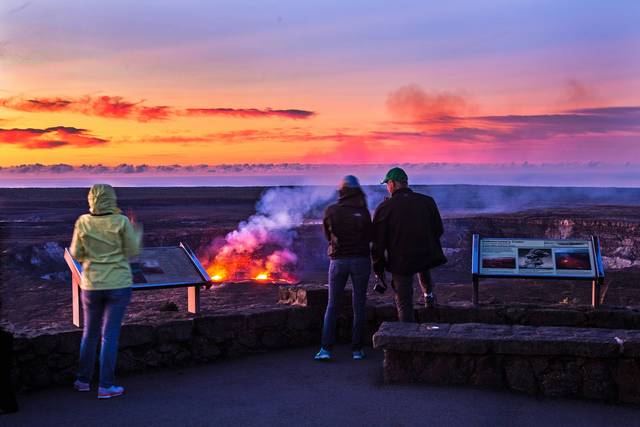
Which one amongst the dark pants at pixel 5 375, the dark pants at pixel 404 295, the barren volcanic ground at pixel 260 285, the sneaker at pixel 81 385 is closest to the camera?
the dark pants at pixel 5 375

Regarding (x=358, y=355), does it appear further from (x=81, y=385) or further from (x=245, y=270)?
(x=245, y=270)

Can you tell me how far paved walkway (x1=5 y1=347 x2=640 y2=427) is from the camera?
545cm

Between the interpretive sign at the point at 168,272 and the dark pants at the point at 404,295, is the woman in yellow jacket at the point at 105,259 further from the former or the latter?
the dark pants at the point at 404,295

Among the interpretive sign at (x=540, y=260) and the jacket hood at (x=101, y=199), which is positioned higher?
the jacket hood at (x=101, y=199)

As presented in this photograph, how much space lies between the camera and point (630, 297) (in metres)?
16.5

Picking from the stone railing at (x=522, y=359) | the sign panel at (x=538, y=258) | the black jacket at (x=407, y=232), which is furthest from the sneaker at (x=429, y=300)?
the stone railing at (x=522, y=359)

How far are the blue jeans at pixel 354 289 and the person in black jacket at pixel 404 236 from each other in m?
0.27

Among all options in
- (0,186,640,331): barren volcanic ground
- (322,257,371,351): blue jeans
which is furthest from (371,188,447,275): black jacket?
(0,186,640,331): barren volcanic ground

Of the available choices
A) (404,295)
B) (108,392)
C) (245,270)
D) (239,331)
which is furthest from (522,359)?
(245,270)

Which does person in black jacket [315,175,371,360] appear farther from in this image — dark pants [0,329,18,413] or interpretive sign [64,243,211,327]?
dark pants [0,329,18,413]

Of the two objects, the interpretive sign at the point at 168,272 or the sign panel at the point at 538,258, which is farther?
the sign panel at the point at 538,258

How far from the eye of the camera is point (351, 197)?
7.12 meters

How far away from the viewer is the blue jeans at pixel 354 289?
23.3 feet

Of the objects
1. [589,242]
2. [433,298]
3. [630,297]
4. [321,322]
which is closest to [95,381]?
[321,322]
